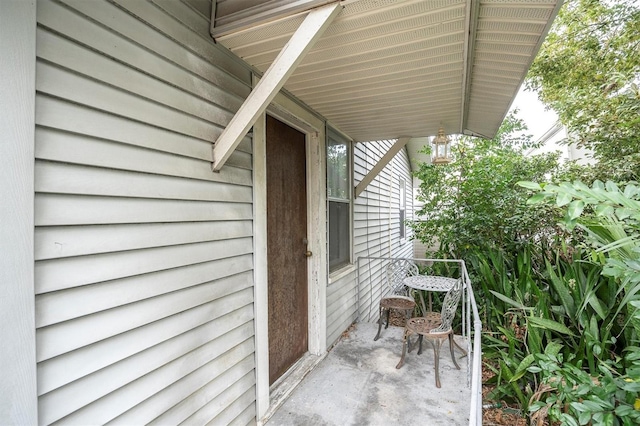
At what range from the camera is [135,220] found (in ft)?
4.20

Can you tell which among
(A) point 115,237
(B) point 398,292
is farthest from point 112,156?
(B) point 398,292

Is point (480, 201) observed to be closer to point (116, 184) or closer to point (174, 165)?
point (174, 165)

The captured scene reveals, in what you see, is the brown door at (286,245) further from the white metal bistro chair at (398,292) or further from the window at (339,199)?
the white metal bistro chair at (398,292)

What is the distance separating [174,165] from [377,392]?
233cm

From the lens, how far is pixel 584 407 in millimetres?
1346

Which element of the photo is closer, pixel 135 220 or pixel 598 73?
pixel 135 220

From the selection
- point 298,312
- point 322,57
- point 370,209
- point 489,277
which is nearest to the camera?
point 322,57

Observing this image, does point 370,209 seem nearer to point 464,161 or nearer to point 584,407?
point 464,161

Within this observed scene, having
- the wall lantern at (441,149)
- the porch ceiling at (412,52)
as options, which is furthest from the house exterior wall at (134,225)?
the wall lantern at (441,149)

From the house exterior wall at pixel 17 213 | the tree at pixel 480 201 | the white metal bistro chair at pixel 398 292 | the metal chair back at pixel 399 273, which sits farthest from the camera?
the tree at pixel 480 201

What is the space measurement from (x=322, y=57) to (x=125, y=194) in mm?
1394

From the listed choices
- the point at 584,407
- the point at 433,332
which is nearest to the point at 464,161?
the point at 433,332

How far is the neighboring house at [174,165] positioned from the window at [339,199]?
0.81 meters

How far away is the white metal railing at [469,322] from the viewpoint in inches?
41.9
